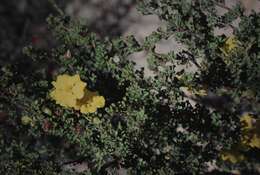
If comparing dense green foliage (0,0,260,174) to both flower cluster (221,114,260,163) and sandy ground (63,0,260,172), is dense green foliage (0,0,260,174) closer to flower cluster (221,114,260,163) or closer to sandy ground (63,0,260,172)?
flower cluster (221,114,260,163)

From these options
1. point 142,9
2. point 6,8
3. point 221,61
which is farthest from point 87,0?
point 221,61

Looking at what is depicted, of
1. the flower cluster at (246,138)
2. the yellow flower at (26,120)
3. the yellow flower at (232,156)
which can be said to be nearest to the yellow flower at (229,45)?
the flower cluster at (246,138)

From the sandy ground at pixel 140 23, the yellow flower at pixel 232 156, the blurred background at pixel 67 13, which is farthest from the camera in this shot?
the blurred background at pixel 67 13

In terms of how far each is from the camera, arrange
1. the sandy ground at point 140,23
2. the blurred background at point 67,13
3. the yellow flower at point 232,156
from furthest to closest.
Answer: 1. the blurred background at point 67,13
2. the sandy ground at point 140,23
3. the yellow flower at point 232,156

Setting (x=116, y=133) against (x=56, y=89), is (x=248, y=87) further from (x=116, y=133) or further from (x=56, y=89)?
(x=56, y=89)

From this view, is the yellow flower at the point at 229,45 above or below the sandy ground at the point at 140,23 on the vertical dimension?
below

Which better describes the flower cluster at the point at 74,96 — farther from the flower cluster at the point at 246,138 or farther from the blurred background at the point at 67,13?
the blurred background at the point at 67,13

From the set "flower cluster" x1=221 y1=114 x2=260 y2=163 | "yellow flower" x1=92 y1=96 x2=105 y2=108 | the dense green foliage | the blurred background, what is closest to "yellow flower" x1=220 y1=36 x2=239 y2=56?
the dense green foliage
